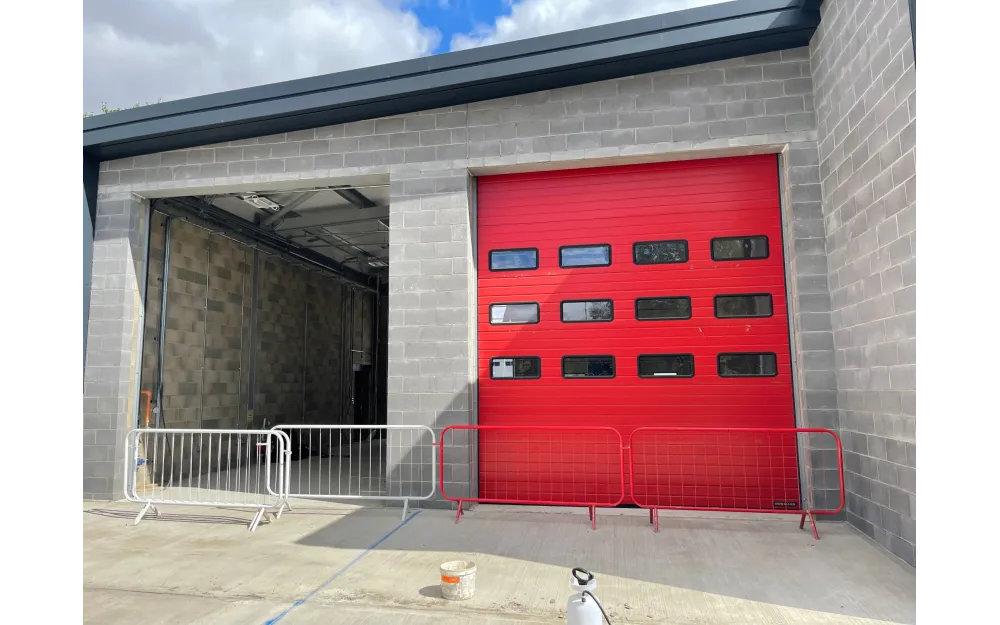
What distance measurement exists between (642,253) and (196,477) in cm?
920

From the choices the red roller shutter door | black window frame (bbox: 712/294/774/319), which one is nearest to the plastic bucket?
the red roller shutter door

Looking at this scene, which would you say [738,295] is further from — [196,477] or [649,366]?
[196,477]

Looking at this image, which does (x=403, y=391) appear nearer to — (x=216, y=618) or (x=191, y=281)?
(x=216, y=618)

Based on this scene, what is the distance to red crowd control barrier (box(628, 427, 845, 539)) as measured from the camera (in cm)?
707

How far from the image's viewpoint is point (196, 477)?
11.1 m

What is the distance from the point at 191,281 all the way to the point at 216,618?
823 cm

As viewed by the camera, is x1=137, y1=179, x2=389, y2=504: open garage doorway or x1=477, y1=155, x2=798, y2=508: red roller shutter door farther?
x1=137, y1=179, x2=389, y2=504: open garage doorway

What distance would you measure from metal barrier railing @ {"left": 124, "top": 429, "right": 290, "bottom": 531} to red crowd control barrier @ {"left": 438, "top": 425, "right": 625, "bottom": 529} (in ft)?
7.16

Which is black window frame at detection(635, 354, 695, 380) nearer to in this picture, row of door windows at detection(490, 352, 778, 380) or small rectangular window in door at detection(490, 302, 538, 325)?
row of door windows at detection(490, 352, 778, 380)

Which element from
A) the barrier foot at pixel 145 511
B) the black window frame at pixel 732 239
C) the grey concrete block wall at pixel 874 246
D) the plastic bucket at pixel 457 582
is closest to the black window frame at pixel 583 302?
the black window frame at pixel 732 239

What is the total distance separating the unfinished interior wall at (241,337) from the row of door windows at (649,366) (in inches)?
245

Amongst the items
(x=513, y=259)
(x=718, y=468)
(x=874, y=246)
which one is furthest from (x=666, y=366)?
(x=874, y=246)

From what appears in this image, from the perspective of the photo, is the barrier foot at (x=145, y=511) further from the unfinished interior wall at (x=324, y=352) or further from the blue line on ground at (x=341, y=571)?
the unfinished interior wall at (x=324, y=352)

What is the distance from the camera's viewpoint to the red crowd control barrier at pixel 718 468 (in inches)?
278
